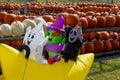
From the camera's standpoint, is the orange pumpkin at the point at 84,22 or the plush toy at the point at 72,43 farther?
the orange pumpkin at the point at 84,22

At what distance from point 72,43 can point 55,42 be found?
0.76 ft

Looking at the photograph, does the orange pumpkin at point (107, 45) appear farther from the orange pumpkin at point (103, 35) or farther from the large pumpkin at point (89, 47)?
the large pumpkin at point (89, 47)

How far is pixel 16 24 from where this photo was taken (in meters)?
5.52

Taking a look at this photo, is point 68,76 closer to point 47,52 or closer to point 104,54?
point 47,52

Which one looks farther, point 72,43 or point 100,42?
point 100,42

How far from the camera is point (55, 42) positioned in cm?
415

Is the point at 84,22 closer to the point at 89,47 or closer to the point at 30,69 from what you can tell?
the point at 89,47

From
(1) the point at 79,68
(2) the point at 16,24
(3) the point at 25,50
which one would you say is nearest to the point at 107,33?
(2) the point at 16,24

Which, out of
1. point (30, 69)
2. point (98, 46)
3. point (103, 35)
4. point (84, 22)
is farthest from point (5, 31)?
point (103, 35)

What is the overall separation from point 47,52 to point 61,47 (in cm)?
21

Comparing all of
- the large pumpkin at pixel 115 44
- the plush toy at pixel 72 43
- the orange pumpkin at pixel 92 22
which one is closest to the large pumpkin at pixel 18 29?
the plush toy at pixel 72 43

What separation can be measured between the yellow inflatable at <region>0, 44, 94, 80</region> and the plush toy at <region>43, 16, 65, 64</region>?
11cm

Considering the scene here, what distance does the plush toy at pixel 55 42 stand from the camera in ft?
13.5

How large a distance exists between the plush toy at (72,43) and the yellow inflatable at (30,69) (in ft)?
0.31
